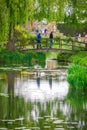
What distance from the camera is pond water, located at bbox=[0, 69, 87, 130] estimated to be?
52.5 feet

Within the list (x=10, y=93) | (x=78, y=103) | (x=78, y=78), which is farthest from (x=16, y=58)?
(x=78, y=103)

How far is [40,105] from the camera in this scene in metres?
19.3

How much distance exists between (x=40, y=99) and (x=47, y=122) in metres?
4.57

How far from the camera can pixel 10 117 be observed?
17062 millimetres

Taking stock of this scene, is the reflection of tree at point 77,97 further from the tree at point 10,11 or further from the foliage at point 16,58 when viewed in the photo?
the foliage at point 16,58

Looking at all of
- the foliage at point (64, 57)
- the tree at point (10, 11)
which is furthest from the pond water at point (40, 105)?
the foliage at point (64, 57)

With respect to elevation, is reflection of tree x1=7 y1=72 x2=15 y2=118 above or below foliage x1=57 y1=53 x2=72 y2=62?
below

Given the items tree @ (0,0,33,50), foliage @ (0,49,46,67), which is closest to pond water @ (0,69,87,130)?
tree @ (0,0,33,50)

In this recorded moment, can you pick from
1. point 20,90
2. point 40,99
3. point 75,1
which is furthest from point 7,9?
point 75,1

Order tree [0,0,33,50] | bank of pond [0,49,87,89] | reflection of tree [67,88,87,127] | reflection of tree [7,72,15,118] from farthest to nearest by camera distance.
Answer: bank of pond [0,49,87,89]
tree [0,0,33,50]
reflection of tree [7,72,15,118]
reflection of tree [67,88,87,127]

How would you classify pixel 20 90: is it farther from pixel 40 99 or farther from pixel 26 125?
pixel 26 125

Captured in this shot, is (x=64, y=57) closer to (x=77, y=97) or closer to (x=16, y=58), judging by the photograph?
(x=16, y=58)

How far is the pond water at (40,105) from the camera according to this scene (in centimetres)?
1599

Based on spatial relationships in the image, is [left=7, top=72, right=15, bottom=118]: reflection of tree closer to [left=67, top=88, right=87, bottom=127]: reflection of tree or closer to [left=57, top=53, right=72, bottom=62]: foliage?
[left=67, top=88, right=87, bottom=127]: reflection of tree
